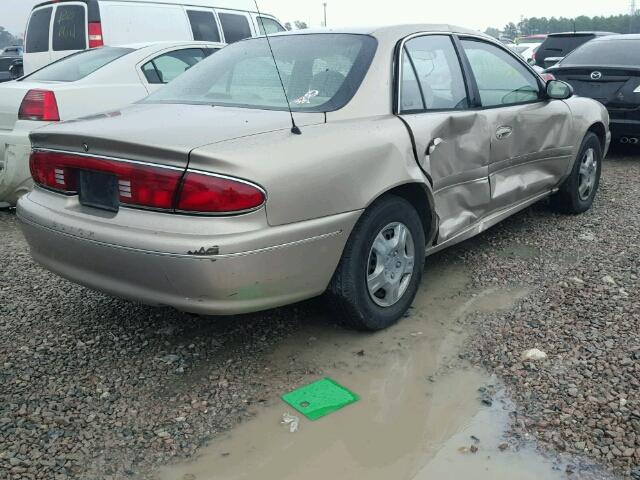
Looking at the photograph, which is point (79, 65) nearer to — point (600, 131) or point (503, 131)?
point (503, 131)

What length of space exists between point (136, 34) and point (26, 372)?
6511 millimetres

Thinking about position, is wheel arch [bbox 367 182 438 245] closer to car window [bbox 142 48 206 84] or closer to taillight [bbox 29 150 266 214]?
taillight [bbox 29 150 266 214]

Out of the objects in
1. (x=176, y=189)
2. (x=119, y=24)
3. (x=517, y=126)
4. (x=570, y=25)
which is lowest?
(x=570, y=25)

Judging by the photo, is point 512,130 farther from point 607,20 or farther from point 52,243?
point 607,20

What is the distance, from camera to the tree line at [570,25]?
5191cm

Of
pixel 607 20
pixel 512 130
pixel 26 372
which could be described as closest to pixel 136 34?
pixel 512 130

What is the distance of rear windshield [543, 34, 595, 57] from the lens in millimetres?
13203

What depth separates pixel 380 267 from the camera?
3426 mm

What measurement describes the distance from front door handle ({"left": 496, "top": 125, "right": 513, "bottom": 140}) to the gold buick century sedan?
0.04ft

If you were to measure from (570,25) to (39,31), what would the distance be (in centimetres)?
5797

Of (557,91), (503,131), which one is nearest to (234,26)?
(557,91)

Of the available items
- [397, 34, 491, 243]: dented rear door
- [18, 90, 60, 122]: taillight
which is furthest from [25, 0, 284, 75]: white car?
[397, 34, 491, 243]: dented rear door

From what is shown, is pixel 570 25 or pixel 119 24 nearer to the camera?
pixel 119 24

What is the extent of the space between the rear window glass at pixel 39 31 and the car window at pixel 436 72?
21.4 ft
